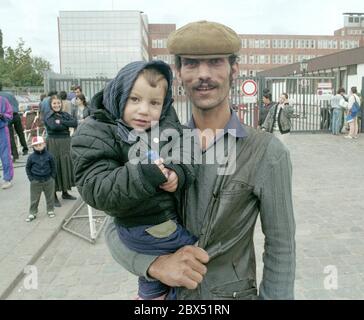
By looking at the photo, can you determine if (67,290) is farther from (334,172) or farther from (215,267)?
(334,172)

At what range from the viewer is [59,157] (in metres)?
6.92

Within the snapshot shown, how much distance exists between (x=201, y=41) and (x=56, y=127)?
19.1ft

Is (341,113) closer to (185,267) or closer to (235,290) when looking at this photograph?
(235,290)

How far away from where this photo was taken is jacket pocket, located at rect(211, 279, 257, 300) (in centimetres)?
154

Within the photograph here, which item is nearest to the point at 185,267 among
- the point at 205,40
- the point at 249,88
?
the point at 205,40

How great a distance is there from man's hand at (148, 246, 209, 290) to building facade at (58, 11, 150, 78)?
62.5 m

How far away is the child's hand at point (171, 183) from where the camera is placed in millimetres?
1369

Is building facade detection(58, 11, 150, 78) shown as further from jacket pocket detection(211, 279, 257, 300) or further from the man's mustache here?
jacket pocket detection(211, 279, 257, 300)

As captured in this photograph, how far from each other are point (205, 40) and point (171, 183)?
1.74ft

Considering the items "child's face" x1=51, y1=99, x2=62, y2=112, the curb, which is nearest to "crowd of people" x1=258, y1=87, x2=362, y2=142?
"child's face" x1=51, y1=99, x2=62, y2=112

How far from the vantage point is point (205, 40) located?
1.47 meters

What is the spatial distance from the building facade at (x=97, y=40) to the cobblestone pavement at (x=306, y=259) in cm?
5781

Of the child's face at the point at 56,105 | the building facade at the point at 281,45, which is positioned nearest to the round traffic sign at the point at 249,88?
the child's face at the point at 56,105
